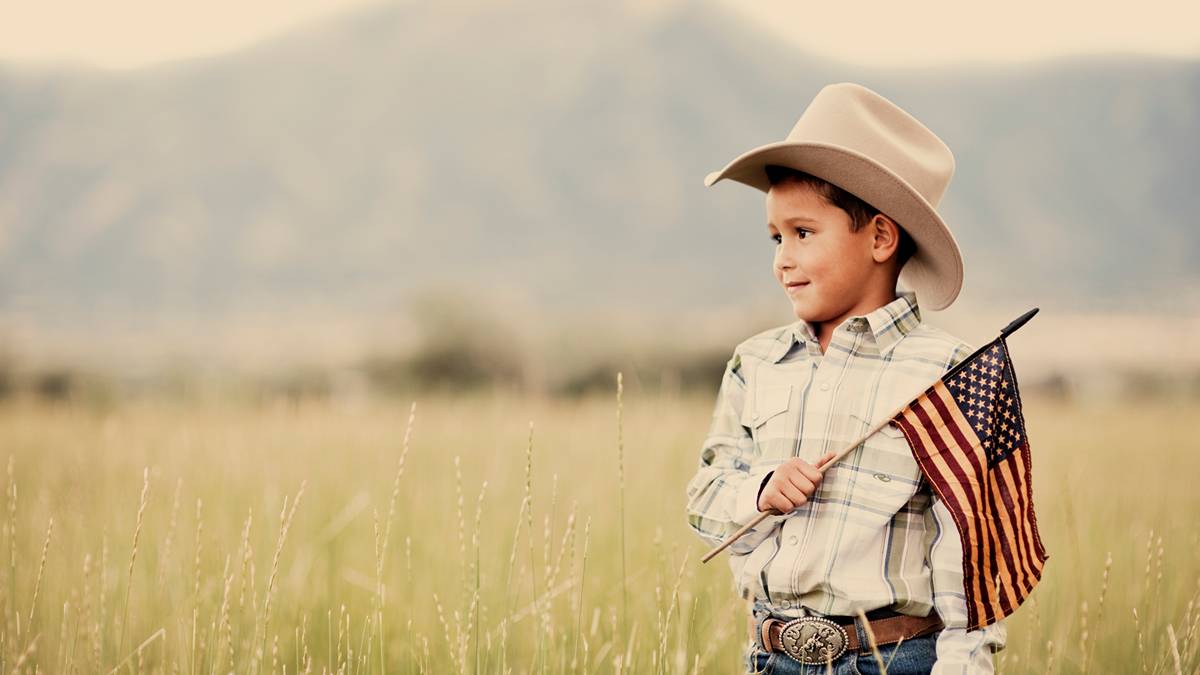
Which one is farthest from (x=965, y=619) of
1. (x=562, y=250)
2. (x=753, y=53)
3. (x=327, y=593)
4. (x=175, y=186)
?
(x=753, y=53)

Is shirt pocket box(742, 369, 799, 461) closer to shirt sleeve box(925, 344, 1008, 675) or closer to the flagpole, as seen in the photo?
the flagpole

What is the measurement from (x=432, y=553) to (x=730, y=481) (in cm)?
200

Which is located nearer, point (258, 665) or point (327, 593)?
point (258, 665)

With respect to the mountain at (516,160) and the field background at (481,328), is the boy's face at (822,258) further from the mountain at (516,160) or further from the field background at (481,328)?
the mountain at (516,160)

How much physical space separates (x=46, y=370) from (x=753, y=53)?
503 ft

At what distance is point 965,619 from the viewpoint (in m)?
1.83

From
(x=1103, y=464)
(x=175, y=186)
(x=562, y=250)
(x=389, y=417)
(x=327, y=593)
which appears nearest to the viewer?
(x=327, y=593)

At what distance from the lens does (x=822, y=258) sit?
1.99 meters

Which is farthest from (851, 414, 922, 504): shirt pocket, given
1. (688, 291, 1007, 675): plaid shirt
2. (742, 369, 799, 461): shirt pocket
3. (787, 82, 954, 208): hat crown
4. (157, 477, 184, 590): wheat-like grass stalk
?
(157, 477, 184, 590): wheat-like grass stalk

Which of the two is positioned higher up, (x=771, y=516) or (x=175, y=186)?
(x=175, y=186)

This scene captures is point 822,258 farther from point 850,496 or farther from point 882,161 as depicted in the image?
point 850,496

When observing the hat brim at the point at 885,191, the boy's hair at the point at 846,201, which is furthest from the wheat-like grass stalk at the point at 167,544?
the boy's hair at the point at 846,201

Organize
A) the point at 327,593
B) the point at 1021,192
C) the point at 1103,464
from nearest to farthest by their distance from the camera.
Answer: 1. the point at 327,593
2. the point at 1103,464
3. the point at 1021,192

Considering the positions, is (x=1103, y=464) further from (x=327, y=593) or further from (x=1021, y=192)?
(x=1021, y=192)
